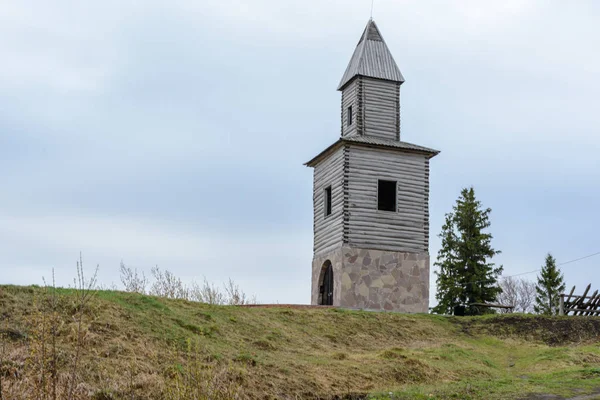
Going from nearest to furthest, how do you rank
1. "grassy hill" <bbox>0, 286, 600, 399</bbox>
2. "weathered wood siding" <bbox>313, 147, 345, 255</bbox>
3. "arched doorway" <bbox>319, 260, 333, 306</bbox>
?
"grassy hill" <bbox>0, 286, 600, 399</bbox>
"weathered wood siding" <bbox>313, 147, 345, 255</bbox>
"arched doorway" <bbox>319, 260, 333, 306</bbox>

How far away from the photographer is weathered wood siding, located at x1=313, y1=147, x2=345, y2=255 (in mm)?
31641

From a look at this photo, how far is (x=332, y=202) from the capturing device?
32.6m

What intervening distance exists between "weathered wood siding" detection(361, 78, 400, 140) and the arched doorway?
237 inches

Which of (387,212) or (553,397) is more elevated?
(387,212)

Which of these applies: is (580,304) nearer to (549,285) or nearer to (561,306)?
(561,306)

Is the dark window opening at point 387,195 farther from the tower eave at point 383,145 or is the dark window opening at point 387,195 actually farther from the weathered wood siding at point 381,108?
the weathered wood siding at point 381,108

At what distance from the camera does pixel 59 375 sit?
45.6 ft

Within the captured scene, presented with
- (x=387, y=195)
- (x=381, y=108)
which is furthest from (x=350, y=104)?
(x=387, y=195)

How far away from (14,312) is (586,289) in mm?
24557

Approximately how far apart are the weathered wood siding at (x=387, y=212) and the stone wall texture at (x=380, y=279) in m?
0.44

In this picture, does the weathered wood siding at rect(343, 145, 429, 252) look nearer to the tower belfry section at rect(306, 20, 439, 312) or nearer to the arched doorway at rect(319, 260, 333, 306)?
the tower belfry section at rect(306, 20, 439, 312)

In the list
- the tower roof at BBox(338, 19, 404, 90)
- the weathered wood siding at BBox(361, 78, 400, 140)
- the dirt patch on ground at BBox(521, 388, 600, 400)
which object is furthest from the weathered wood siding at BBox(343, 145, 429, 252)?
the dirt patch on ground at BBox(521, 388, 600, 400)

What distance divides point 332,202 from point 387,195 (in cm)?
239

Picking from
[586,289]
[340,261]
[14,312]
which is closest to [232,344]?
[14,312]
